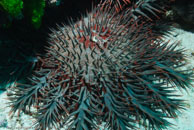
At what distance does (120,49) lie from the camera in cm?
239

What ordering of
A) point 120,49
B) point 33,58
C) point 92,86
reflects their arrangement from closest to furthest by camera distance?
point 92,86 < point 120,49 < point 33,58

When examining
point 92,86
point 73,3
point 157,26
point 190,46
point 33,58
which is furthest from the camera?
point 190,46

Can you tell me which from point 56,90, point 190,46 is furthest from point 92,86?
point 190,46

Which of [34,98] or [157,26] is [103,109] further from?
[157,26]

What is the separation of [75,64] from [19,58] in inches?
36.6

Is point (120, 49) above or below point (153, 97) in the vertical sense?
above

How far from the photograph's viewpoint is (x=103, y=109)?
224cm

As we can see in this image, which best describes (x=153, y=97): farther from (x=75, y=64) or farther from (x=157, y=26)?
(x=157, y=26)

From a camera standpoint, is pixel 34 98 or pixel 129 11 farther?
pixel 129 11

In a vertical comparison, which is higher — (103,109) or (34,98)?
(34,98)

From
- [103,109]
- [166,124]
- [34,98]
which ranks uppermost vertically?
[34,98]

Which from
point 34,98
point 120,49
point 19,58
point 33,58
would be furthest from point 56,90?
point 120,49

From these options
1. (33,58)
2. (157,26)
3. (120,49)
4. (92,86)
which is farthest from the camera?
(157,26)

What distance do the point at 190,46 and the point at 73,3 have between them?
9.28ft
